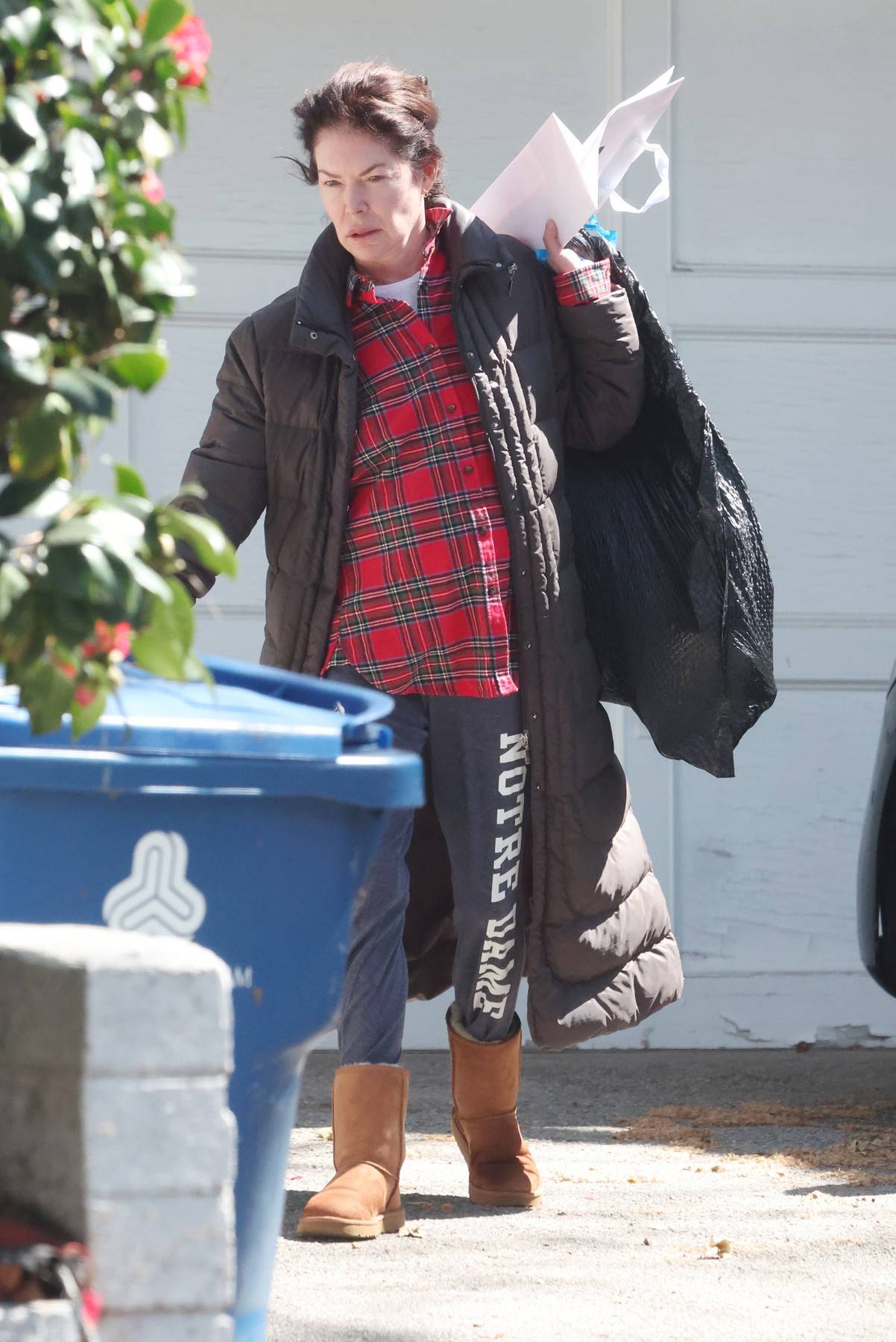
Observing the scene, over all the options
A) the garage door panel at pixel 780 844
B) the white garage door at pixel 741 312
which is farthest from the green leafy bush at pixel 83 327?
the garage door panel at pixel 780 844

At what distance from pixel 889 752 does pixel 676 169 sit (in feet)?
5.66

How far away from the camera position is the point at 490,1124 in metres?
3.00

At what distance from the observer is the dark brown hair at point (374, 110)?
2.80 meters

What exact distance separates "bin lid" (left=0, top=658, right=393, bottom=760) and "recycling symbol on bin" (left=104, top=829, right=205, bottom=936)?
0.10m

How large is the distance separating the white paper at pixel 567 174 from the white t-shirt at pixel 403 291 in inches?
8.3

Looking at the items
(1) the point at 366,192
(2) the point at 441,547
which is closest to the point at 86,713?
(2) the point at 441,547

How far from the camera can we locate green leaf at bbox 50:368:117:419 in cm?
129

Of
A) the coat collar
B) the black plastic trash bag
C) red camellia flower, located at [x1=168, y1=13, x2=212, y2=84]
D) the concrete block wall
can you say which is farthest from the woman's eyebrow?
the concrete block wall

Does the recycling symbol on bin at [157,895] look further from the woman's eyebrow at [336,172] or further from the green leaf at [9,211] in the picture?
the woman's eyebrow at [336,172]

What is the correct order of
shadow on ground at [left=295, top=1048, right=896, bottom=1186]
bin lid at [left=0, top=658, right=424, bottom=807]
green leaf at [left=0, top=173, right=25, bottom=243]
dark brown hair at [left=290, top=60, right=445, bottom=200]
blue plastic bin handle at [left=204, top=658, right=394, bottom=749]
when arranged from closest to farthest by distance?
green leaf at [left=0, top=173, right=25, bottom=243], bin lid at [left=0, top=658, right=424, bottom=807], blue plastic bin handle at [left=204, top=658, right=394, bottom=749], dark brown hair at [left=290, top=60, right=445, bottom=200], shadow on ground at [left=295, top=1048, right=896, bottom=1186]

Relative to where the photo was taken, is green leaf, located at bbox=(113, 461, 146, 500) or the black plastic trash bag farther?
the black plastic trash bag

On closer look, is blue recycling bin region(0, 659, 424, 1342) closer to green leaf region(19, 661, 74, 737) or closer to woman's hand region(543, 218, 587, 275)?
green leaf region(19, 661, 74, 737)

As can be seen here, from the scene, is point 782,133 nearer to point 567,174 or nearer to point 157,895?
point 567,174

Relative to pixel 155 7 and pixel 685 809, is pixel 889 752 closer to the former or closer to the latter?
pixel 685 809
